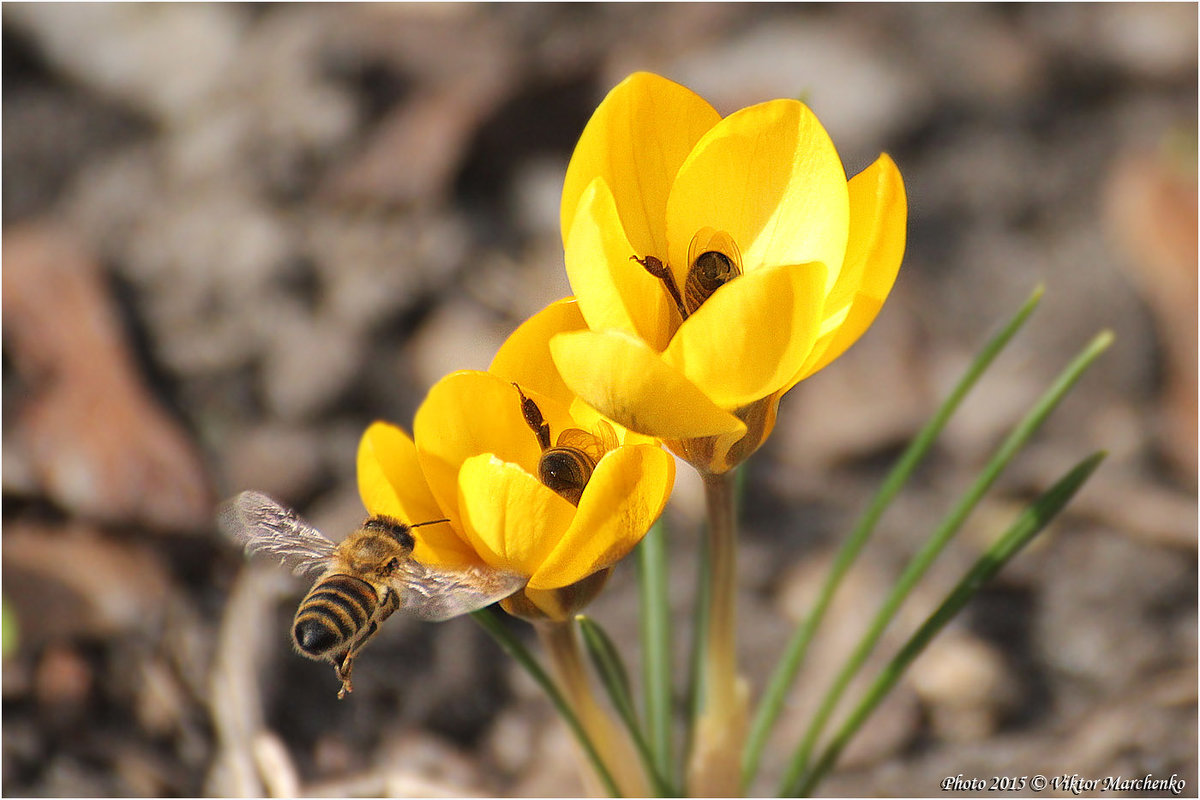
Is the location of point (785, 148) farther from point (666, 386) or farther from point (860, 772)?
point (860, 772)

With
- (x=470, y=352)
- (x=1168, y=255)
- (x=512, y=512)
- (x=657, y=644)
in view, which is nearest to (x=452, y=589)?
(x=512, y=512)

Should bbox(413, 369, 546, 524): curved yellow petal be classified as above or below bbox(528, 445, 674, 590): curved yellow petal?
above

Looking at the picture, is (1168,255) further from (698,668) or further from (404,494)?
(404,494)

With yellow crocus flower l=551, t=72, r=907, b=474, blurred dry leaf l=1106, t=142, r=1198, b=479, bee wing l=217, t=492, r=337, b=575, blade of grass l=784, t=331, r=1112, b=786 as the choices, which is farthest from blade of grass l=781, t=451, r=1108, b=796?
blurred dry leaf l=1106, t=142, r=1198, b=479

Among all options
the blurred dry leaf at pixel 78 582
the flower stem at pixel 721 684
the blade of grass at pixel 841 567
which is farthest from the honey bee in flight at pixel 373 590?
the blurred dry leaf at pixel 78 582

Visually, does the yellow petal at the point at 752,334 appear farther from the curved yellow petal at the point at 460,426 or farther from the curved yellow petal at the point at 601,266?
the curved yellow petal at the point at 460,426

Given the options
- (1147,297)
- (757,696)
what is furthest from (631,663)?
(1147,297)

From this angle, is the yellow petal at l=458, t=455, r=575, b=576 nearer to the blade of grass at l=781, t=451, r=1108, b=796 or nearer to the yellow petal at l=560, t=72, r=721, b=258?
the yellow petal at l=560, t=72, r=721, b=258
